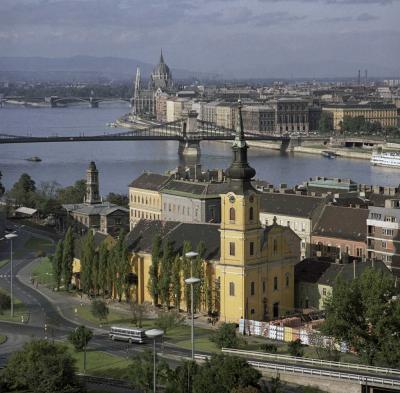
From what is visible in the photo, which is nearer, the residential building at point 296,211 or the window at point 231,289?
the window at point 231,289

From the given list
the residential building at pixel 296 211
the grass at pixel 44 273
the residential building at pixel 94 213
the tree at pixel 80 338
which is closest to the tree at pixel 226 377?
the tree at pixel 80 338

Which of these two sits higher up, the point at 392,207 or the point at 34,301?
the point at 392,207

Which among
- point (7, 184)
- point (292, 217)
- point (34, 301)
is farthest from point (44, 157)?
point (34, 301)

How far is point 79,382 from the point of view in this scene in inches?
484

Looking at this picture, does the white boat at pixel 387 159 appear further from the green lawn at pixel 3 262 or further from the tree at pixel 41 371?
the tree at pixel 41 371

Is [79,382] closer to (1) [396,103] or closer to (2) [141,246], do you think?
(2) [141,246]

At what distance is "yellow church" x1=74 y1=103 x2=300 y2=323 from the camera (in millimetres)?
16453

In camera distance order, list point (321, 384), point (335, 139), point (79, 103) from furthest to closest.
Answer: point (79, 103) < point (335, 139) < point (321, 384)

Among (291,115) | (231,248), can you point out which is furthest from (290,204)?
(291,115)

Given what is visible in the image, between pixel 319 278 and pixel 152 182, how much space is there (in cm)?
876

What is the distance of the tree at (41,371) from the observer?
11805 mm

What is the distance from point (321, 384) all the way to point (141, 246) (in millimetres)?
6781

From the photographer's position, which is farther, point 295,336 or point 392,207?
point 392,207

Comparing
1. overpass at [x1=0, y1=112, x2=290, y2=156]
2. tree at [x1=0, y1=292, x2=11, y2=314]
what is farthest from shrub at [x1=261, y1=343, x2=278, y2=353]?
overpass at [x1=0, y1=112, x2=290, y2=156]
